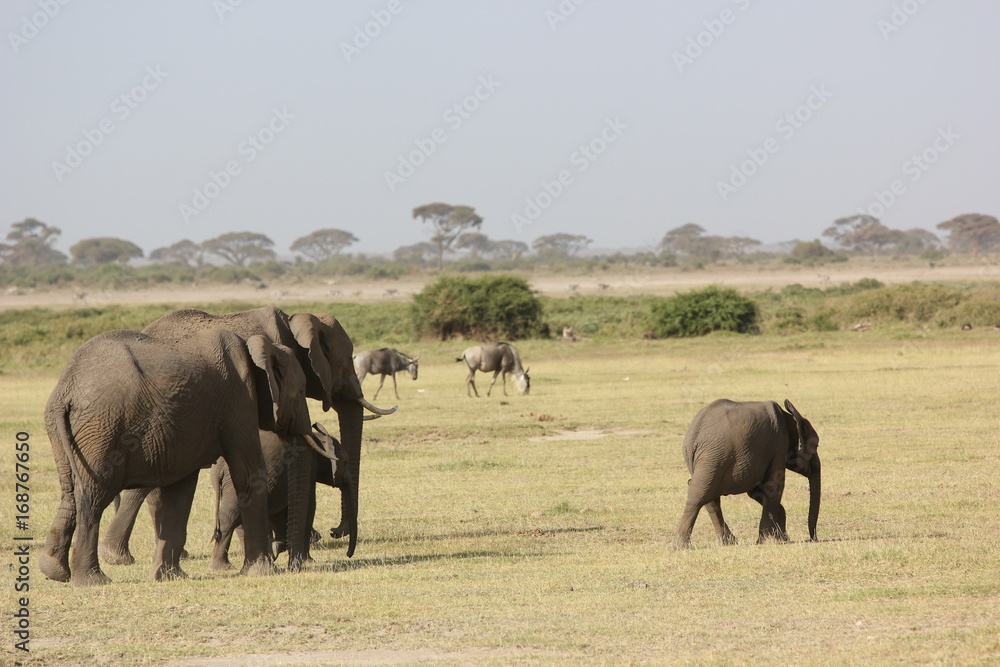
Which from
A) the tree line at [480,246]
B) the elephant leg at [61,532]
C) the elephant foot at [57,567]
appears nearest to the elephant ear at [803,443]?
the elephant leg at [61,532]

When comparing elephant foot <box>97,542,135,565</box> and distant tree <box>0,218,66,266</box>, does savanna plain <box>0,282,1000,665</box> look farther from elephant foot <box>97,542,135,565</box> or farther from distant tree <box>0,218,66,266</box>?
distant tree <box>0,218,66,266</box>

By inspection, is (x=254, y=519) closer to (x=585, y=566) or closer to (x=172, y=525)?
(x=172, y=525)

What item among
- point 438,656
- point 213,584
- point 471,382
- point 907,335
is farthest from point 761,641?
point 907,335

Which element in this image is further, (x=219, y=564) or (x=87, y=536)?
(x=219, y=564)

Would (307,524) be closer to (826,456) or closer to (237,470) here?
(237,470)

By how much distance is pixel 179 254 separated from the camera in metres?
190

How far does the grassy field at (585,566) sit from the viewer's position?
7.55 m

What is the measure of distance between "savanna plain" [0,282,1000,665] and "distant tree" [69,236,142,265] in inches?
6004

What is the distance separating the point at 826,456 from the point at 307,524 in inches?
370

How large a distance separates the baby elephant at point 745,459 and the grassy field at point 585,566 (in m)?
0.37

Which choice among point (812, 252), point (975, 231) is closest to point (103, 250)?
point (812, 252)

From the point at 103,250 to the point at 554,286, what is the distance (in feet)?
277

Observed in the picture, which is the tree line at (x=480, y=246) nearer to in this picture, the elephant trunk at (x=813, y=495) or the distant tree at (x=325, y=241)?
the distant tree at (x=325, y=241)

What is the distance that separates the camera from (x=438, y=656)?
24.2 feet
